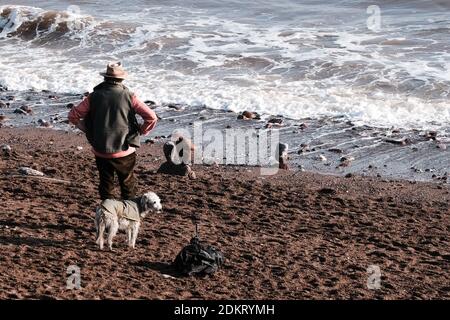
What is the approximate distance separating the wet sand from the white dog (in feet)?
0.50

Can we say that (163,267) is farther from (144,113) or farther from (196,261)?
(144,113)

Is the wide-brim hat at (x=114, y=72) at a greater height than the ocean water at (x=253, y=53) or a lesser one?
greater

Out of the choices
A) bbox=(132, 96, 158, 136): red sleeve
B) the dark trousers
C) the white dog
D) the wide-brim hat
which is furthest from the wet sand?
the wide-brim hat

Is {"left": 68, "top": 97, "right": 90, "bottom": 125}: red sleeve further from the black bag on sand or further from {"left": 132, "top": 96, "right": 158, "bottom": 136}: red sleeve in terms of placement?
the black bag on sand

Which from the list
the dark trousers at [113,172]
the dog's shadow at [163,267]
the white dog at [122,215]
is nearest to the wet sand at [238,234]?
the dog's shadow at [163,267]

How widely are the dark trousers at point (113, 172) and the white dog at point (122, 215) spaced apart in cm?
31

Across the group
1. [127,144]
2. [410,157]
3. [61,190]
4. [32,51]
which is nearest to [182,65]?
[32,51]

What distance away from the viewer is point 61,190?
9320 mm

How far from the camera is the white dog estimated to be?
7.22 m

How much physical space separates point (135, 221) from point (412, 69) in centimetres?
1110

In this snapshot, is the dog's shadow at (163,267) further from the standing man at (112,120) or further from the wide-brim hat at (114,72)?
the wide-brim hat at (114,72)

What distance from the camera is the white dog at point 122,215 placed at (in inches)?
284
